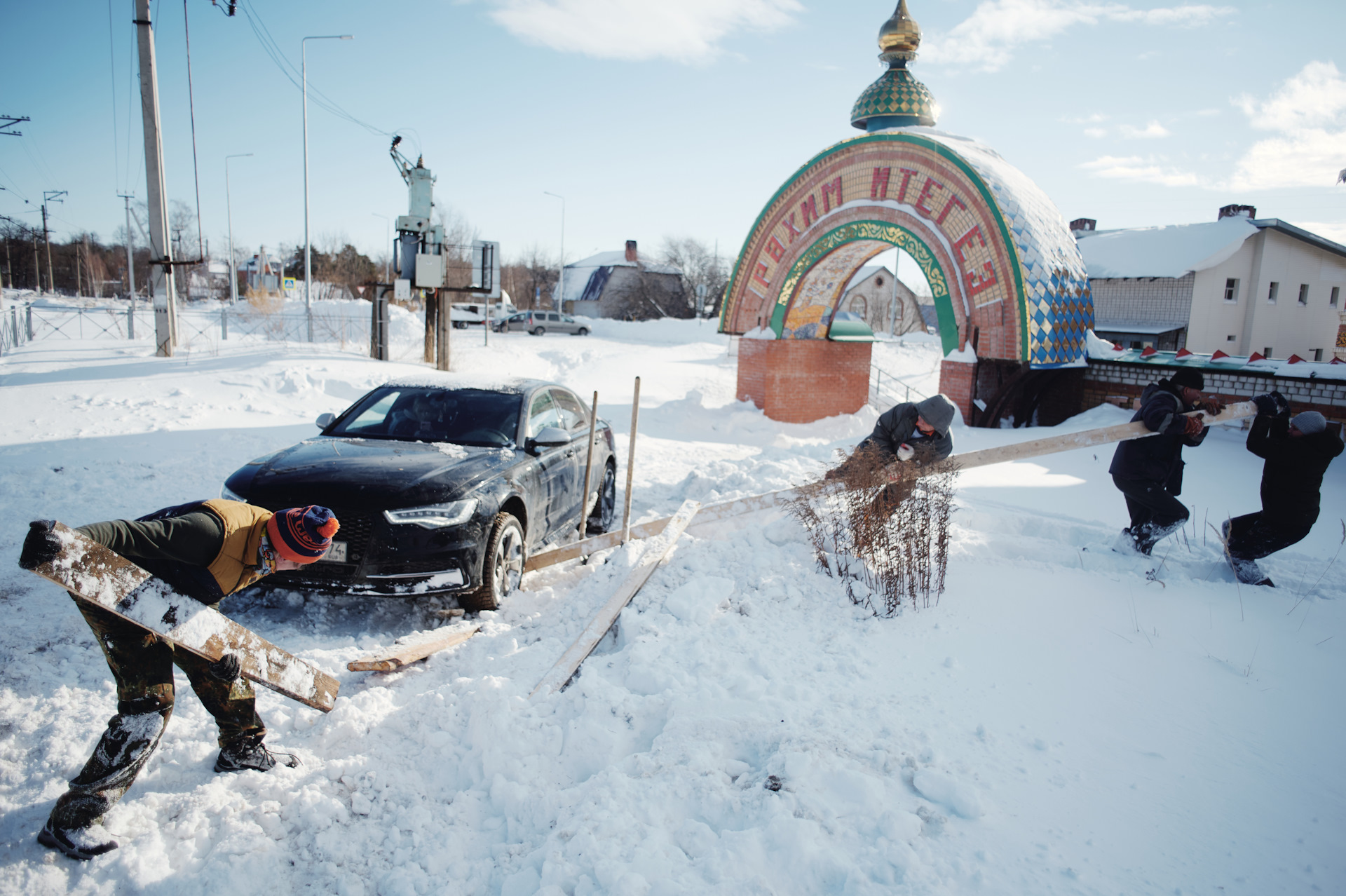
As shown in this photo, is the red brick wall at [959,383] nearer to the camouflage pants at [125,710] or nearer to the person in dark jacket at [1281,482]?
the person in dark jacket at [1281,482]

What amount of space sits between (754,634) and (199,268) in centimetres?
8800

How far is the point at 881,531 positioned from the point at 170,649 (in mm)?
3955

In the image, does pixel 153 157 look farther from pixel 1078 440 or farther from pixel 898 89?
pixel 1078 440

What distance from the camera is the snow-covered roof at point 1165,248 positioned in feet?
72.2

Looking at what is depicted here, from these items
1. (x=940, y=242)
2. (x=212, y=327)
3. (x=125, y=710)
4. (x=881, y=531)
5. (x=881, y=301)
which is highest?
(x=881, y=301)

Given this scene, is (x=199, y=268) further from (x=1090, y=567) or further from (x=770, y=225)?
(x=1090, y=567)

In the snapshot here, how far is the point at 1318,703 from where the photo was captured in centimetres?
359

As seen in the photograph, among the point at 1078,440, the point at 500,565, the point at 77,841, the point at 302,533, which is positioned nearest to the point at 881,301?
the point at 1078,440

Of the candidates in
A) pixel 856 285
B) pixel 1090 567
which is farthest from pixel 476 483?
pixel 856 285

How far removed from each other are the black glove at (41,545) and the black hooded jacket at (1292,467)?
6999mm

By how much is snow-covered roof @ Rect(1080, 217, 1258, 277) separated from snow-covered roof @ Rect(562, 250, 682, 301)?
34239mm

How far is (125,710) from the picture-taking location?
262cm

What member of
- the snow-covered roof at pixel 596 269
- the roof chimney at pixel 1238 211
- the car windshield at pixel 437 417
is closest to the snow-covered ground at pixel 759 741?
the car windshield at pixel 437 417

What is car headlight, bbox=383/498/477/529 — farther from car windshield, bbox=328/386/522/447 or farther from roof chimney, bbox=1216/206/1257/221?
roof chimney, bbox=1216/206/1257/221
